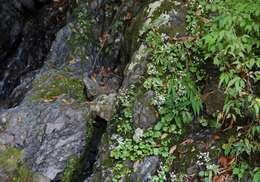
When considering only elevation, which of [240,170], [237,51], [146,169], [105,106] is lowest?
[240,170]

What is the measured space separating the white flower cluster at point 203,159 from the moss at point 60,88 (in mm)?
2159

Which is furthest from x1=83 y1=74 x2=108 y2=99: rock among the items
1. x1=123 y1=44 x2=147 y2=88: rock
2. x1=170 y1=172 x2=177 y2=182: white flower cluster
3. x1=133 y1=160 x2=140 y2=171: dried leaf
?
x1=170 y1=172 x2=177 y2=182: white flower cluster

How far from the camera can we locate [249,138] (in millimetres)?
3328

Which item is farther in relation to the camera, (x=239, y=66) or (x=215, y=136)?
(x=215, y=136)

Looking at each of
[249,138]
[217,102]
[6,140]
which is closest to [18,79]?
[6,140]

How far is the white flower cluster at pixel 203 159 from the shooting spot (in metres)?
3.43

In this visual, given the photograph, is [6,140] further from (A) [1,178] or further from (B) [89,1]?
(B) [89,1]

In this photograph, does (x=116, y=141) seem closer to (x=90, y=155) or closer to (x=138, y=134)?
(x=138, y=134)

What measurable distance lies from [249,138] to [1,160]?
9.57 feet

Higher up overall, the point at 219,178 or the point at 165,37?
the point at 165,37

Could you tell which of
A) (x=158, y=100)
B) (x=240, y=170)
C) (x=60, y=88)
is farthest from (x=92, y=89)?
(x=240, y=170)

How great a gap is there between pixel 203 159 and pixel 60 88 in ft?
8.61

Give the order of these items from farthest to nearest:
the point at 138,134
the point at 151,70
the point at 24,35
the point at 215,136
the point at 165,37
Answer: the point at 24,35
the point at 165,37
the point at 151,70
the point at 138,134
the point at 215,136

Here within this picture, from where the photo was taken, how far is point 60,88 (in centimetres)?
541
